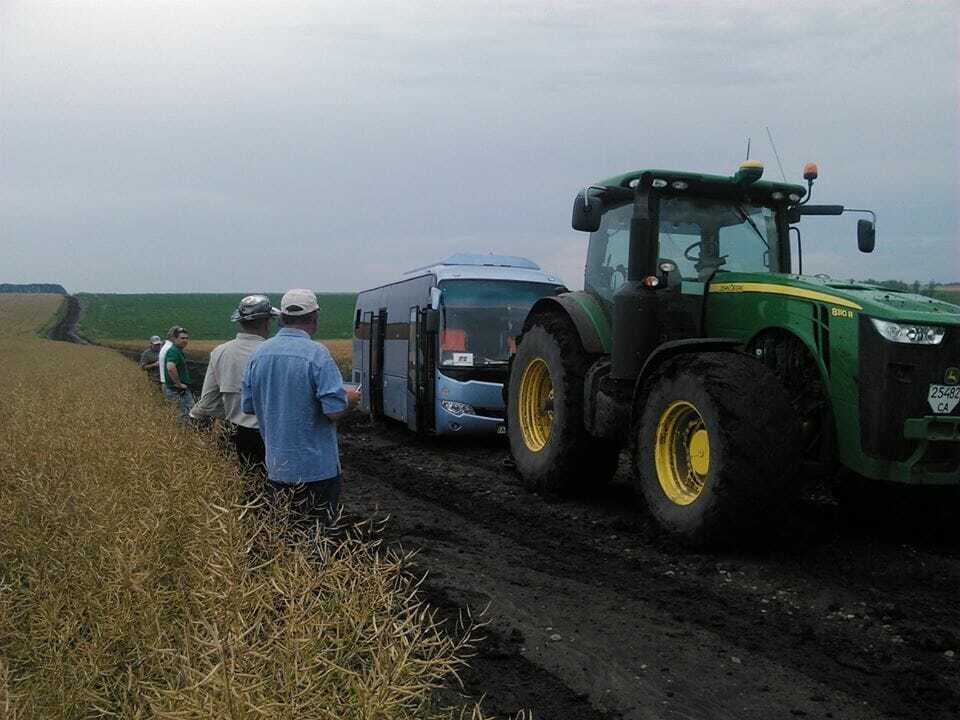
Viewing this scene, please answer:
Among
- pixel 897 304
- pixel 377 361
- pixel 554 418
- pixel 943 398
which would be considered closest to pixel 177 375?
pixel 554 418

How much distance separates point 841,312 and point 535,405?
3.45 m

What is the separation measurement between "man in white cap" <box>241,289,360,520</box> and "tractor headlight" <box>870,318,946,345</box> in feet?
9.98

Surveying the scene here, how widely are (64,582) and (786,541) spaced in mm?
4265

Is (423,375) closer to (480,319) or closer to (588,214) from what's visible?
(480,319)

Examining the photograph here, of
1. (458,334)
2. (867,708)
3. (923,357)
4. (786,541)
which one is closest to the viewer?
(867,708)

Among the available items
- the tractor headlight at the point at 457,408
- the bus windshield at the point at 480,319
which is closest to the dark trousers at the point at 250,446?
the tractor headlight at the point at 457,408

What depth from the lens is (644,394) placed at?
641 cm

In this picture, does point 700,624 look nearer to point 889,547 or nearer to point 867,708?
point 867,708

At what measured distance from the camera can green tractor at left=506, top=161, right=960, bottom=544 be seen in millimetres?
5336

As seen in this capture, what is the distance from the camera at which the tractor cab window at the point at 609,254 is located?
7.36 meters

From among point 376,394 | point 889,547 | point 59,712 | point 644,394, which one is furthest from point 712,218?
point 376,394

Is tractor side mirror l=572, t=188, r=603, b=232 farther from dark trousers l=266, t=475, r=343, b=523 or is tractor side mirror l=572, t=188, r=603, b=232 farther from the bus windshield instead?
the bus windshield

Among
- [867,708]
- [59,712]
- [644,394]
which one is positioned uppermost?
[644,394]

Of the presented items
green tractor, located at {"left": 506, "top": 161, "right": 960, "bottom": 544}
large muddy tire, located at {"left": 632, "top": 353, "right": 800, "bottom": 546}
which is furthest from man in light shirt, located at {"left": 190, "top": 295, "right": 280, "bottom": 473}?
large muddy tire, located at {"left": 632, "top": 353, "right": 800, "bottom": 546}
